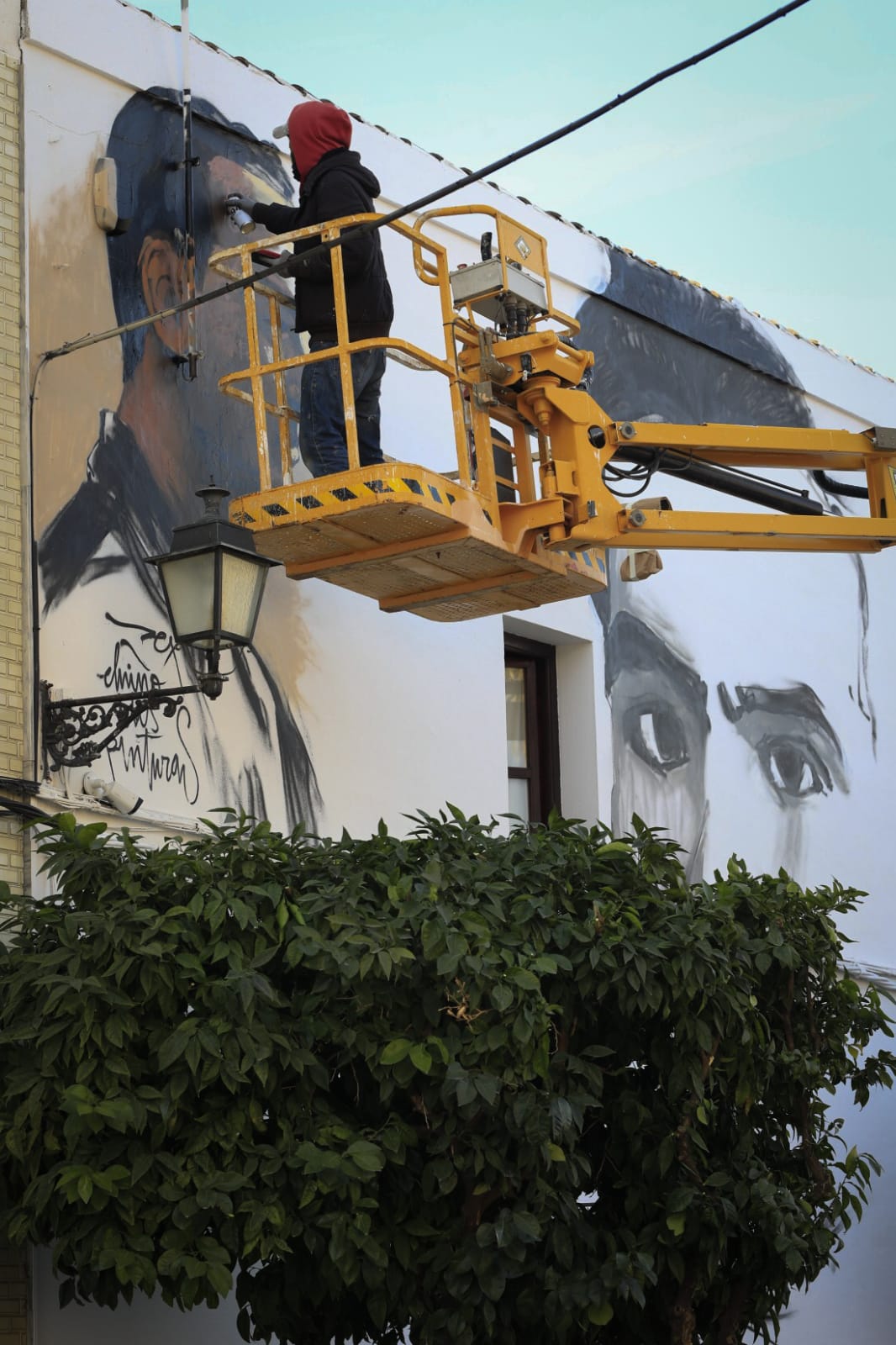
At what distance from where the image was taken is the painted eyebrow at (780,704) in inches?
600

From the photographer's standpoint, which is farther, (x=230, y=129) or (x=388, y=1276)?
(x=230, y=129)

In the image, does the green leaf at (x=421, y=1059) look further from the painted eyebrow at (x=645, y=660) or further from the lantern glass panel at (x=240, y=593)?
the painted eyebrow at (x=645, y=660)

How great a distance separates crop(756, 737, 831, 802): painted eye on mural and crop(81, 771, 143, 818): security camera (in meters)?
6.91

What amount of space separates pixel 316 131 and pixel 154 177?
3.59 feet

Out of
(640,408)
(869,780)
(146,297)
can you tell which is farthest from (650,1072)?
(869,780)

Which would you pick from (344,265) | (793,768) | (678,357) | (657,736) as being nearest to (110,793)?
(344,265)

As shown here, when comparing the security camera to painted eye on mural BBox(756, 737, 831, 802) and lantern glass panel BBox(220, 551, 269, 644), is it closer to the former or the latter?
lantern glass panel BBox(220, 551, 269, 644)

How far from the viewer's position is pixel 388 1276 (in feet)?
25.8

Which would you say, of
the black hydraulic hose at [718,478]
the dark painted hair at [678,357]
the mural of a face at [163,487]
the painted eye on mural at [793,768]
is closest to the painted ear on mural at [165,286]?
the mural of a face at [163,487]

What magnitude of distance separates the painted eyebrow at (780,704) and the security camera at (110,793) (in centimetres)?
652

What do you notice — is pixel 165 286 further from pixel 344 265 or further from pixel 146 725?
pixel 146 725

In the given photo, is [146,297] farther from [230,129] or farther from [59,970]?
[59,970]

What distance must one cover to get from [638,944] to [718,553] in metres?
7.76

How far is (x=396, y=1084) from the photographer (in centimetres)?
785
